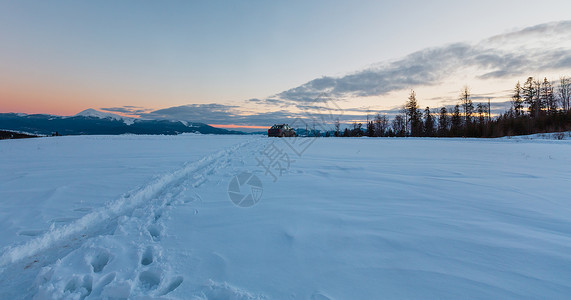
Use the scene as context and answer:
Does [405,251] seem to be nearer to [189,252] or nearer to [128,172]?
[189,252]

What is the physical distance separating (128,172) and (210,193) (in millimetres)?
2890

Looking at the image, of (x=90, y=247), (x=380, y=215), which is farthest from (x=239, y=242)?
(x=380, y=215)

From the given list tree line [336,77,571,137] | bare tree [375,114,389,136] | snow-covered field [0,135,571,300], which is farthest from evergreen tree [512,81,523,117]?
snow-covered field [0,135,571,300]

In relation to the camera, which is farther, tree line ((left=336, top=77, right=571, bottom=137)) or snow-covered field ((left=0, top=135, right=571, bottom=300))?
tree line ((left=336, top=77, right=571, bottom=137))

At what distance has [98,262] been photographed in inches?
77.7

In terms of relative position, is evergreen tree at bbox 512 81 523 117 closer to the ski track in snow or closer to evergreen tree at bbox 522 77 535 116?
evergreen tree at bbox 522 77 535 116

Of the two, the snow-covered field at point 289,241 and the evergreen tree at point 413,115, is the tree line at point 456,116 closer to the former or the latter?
the evergreen tree at point 413,115

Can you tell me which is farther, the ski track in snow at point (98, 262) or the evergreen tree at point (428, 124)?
the evergreen tree at point (428, 124)

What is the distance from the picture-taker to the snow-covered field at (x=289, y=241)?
5.10 feet

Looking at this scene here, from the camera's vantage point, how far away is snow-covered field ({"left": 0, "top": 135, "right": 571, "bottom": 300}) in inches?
61.2

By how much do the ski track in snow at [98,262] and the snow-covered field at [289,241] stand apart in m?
0.01

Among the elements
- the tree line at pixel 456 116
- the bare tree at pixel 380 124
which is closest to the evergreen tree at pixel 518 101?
the tree line at pixel 456 116

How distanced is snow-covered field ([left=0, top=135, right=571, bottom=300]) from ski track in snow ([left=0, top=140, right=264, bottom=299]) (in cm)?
1

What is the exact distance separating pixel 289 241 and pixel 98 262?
5.60 feet
